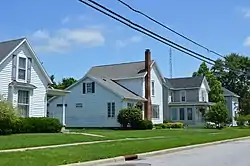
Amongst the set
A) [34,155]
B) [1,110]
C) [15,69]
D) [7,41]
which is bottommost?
[34,155]

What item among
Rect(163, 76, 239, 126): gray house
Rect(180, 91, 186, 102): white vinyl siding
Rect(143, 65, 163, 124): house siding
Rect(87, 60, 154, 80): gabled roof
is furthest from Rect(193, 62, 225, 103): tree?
Rect(87, 60, 154, 80): gabled roof

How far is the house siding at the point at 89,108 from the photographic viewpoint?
4553 cm

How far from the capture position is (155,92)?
51.9 metres

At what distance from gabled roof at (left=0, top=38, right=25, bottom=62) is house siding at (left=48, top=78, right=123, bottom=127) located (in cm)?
1432

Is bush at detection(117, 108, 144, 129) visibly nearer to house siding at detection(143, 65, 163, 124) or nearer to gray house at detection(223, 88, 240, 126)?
house siding at detection(143, 65, 163, 124)

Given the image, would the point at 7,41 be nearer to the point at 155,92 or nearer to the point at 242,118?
the point at 155,92

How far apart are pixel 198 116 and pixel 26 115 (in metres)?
33.6

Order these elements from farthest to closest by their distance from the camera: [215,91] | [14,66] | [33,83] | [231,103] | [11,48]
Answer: [231,103]
[215,91]
[33,83]
[11,48]
[14,66]

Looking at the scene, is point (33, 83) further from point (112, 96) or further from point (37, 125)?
point (112, 96)

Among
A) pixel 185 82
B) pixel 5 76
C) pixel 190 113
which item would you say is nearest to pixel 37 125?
pixel 5 76

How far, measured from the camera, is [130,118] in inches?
1681

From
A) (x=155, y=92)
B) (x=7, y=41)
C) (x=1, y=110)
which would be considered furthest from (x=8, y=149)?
(x=155, y=92)

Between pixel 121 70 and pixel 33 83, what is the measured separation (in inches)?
841

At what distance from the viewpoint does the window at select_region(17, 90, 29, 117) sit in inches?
1219
